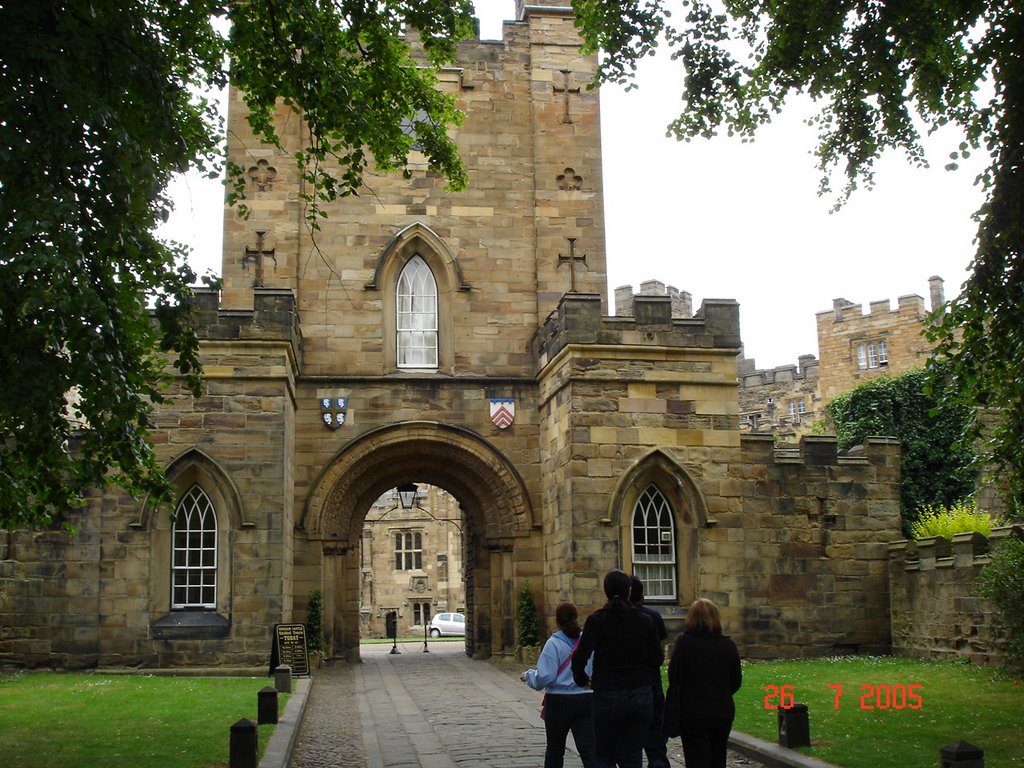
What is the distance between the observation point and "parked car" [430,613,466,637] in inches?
1855

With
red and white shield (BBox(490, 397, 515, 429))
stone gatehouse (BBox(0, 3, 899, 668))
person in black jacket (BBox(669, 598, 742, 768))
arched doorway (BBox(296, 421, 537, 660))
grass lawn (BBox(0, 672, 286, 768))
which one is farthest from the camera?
red and white shield (BBox(490, 397, 515, 429))

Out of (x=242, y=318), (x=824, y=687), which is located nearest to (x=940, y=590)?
(x=824, y=687)

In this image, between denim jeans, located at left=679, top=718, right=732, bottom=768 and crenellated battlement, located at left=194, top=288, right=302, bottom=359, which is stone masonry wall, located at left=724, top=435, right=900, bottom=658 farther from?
denim jeans, located at left=679, top=718, right=732, bottom=768

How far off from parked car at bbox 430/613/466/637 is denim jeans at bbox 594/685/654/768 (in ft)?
132

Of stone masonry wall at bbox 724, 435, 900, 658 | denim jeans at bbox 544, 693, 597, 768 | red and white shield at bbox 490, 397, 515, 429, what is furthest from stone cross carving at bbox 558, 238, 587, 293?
denim jeans at bbox 544, 693, 597, 768

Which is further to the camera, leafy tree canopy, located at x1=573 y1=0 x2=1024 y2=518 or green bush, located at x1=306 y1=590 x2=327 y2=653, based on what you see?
green bush, located at x1=306 y1=590 x2=327 y2=653

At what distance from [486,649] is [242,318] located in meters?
8.42

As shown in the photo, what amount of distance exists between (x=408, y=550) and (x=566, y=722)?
4614cm

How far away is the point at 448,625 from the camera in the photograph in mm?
47344

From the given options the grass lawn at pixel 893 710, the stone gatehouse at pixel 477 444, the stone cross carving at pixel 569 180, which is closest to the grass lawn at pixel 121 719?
the stone gatehouse at pixel 477 444

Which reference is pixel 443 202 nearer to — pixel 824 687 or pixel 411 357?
pixel 411 357

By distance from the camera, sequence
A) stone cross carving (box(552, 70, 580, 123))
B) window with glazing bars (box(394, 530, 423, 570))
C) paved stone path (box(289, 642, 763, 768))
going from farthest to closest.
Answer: window with glazing bars (box(394, 530, 423, 570)) < stone cross carving (box(552, 70, 580, 123)) < paved stone path (box(289, 642, 763, 768))

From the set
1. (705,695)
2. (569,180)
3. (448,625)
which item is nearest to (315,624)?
(569,180)

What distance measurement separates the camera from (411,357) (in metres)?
21.4
